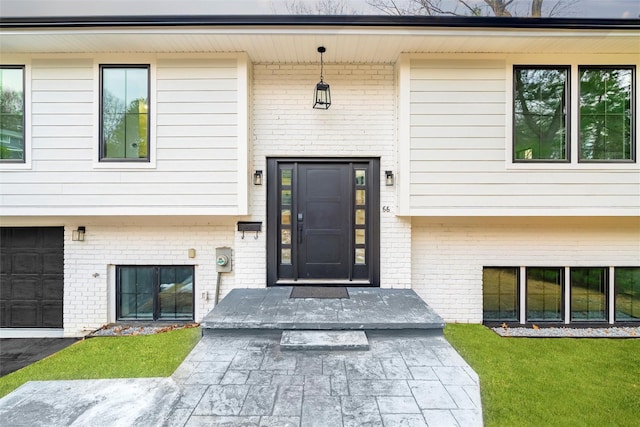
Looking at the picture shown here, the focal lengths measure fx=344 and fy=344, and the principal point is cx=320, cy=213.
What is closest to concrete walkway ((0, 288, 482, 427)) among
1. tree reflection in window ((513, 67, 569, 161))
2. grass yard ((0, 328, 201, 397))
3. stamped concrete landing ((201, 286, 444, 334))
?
stamped concrete landing ((201, 286, 444, 334))

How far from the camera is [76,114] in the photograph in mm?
4617

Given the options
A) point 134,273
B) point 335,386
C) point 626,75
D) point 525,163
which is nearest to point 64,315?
point 134,273

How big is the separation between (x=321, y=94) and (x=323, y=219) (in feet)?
5.72

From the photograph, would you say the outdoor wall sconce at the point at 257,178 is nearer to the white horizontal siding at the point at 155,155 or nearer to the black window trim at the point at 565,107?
the white horizontal siding at the point at 155,155

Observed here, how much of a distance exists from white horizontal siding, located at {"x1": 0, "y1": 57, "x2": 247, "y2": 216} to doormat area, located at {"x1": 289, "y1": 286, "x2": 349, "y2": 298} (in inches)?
53.6

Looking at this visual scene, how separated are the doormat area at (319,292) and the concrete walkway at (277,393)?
126cm

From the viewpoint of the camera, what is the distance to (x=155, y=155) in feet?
15.1

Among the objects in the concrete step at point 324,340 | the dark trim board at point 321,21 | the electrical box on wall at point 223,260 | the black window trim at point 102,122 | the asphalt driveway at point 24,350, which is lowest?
the asphalt driveway at point 24,350

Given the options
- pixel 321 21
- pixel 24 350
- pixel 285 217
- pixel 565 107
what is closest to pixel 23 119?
pixel 24 350

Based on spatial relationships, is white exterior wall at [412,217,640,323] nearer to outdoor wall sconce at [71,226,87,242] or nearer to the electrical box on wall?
the electrical box on wall

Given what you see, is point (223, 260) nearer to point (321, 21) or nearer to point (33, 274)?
point (33, 274)

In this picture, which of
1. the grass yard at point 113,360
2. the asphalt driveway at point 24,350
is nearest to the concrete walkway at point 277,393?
the grass yard at point 113,360

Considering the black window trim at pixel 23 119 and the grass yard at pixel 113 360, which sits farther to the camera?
the black window trim at pixel 23 119

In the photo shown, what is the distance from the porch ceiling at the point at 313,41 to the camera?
409 cm
